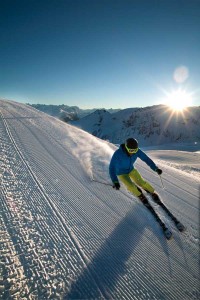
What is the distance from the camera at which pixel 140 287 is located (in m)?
3.59

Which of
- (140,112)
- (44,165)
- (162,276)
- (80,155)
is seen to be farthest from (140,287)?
(140,112)

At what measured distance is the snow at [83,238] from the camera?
3.38m

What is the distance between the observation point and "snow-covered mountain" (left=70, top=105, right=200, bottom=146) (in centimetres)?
9800

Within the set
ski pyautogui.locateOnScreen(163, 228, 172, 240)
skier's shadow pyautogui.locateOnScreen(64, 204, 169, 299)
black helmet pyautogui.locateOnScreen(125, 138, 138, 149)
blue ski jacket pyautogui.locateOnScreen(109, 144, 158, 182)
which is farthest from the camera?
blue ski jacket pyautogui.locateOnScreen(109, 144, 158, 182)

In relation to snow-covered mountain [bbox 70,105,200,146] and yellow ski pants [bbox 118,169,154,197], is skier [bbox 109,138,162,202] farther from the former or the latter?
snow-covered mountain [bbox 70,105,200,146]

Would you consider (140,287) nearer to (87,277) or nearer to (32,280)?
(87,277)

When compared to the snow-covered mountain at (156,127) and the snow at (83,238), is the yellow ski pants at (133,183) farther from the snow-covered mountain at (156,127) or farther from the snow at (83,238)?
the snow-covered mountain at (156,127)

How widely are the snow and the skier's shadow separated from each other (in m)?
0.02

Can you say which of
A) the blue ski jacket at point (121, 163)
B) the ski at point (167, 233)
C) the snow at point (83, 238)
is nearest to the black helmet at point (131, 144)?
the blue ski jacket at point (121, 163)

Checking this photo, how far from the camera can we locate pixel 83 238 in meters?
4.38

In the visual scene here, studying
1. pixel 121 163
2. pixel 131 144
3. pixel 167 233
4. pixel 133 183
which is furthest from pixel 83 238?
pixel 131 144

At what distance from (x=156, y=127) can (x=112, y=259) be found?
349ft

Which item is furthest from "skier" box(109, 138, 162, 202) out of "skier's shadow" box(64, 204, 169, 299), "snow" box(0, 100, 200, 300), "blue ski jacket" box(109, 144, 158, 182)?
"skier's shadow" box(64, 204, 169, 299)

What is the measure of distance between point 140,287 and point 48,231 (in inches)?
74.9
